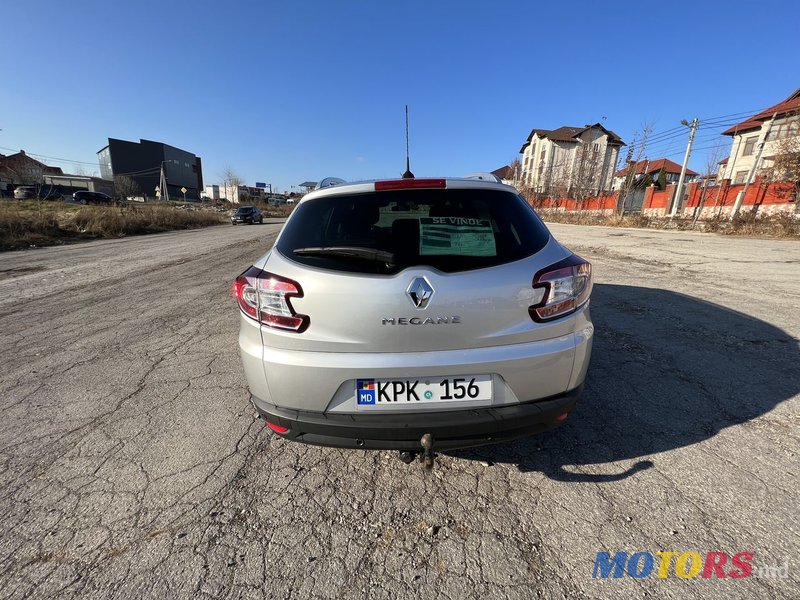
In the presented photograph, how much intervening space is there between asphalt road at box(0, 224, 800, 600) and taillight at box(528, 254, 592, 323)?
97 centimetres

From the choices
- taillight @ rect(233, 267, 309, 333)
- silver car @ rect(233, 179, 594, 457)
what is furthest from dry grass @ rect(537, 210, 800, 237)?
taillight @ rect(233, 267, 309, 333)

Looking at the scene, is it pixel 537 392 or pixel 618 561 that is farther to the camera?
pixel 537 392

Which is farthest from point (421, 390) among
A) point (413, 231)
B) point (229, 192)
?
point (229, 192)

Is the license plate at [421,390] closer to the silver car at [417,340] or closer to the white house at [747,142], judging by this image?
the silver car at [417,340]

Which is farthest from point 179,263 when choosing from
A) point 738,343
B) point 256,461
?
point 738,343

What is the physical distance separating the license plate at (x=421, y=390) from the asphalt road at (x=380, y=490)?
605 mm

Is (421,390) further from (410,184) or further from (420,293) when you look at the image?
(410,184)

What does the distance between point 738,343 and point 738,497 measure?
2.62 metres

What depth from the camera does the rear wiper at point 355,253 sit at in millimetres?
1758

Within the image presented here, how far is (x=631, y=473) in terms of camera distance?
1.98 metres

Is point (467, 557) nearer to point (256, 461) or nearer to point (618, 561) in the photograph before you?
point (618, 561)

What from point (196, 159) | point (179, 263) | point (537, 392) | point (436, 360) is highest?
point (196, 159)

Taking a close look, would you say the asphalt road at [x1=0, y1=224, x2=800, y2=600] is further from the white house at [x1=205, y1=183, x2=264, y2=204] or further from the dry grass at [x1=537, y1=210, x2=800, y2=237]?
the white house at [x1=205, y1=183, x2=264, y2=204]

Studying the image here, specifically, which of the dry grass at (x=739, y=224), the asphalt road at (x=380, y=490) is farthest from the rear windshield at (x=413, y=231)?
the dry grass at (x=739, y=224)
